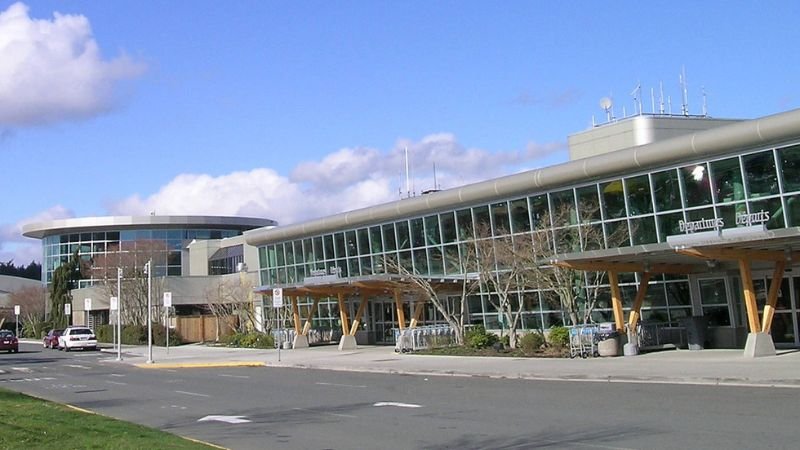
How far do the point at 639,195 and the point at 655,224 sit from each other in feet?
4.35

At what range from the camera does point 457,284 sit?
39.1m

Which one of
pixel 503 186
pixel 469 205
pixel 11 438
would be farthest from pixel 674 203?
pixel 11 438

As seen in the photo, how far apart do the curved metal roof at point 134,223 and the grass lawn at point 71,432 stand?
79.0 meters

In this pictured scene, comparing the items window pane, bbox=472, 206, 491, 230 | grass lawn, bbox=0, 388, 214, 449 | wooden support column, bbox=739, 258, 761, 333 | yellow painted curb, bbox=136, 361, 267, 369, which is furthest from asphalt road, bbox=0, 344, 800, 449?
window pane, bbox=472, 206, 491, 230

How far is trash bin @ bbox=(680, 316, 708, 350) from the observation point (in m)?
28.8

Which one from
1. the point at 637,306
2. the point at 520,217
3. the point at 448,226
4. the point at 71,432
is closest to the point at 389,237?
the point at 448,226

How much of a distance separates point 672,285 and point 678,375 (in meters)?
13.0

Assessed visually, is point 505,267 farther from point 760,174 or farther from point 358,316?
point 760,174

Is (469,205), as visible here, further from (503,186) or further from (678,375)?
(678,375)

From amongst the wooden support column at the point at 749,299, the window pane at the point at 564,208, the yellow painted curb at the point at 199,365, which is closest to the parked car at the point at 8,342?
the yellow painted curb at the point at 199,365

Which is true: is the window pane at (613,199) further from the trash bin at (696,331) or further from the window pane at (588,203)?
the trash bin at (696,331)

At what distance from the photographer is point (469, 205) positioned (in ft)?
130

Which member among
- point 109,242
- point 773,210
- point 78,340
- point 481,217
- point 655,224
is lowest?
point 78,340

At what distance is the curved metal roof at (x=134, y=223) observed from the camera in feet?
304
